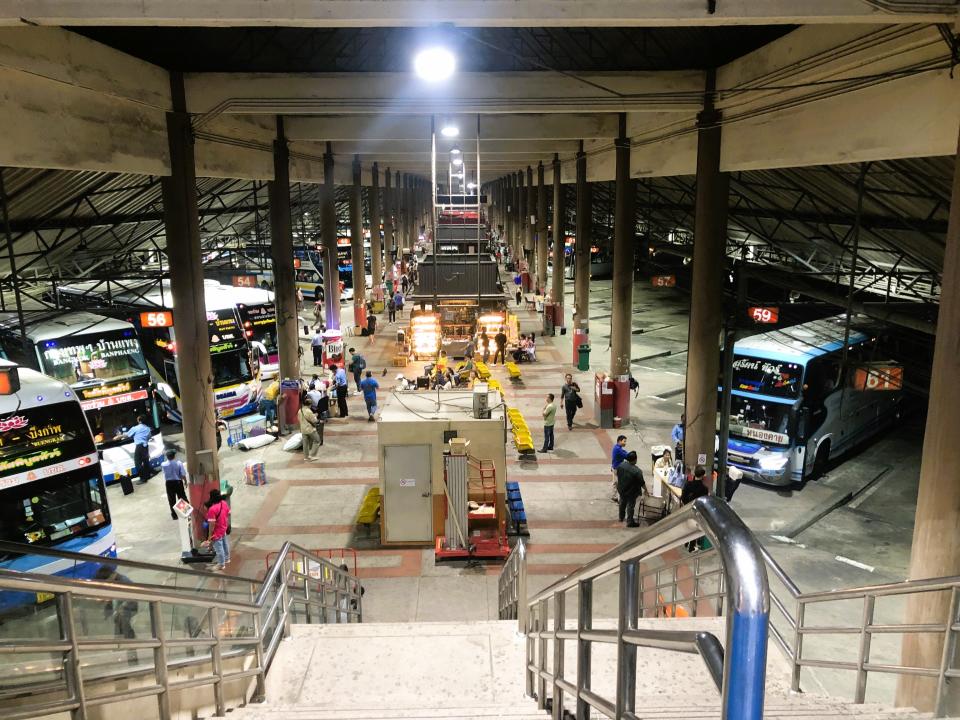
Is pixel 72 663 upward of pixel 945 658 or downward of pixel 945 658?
upward

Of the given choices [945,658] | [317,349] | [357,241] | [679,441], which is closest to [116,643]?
[945,658]

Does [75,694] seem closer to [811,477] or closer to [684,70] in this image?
[684,70]

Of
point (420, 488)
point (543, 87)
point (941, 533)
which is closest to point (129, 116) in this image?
point (543, 87)

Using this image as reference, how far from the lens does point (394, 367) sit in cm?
2761

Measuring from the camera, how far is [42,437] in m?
9.98

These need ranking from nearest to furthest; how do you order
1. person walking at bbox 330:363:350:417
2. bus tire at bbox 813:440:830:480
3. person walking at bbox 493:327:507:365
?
bus tire at bbox 813:440:830:480, person walking at bbox 330:363:350:417, person walking at bbox 493:327:507:365

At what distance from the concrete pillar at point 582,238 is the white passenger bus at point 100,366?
567 inches

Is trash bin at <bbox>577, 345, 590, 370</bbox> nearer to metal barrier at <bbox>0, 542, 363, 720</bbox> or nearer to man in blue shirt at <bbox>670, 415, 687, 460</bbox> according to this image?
→ man in blue shirt at <bbox>670, 415, 687, 460</bbox>

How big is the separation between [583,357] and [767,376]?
10.7 metres

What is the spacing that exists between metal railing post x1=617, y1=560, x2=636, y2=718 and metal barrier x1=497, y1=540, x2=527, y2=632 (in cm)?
416

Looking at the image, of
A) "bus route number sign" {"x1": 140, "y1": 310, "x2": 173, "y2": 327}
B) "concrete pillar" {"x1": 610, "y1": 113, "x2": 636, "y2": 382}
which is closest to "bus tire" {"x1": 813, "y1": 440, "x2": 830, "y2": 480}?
"concrete pillar" {"x1": 610, "y1": 113, "x2": 636, "y2": 382}

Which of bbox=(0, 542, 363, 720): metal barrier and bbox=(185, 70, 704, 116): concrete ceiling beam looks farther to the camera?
bbox=(185, 70, 704, 116): concrete ceiling beam

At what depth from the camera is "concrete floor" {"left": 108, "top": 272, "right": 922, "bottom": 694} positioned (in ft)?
37.8

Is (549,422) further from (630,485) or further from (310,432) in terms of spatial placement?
(310,432)
